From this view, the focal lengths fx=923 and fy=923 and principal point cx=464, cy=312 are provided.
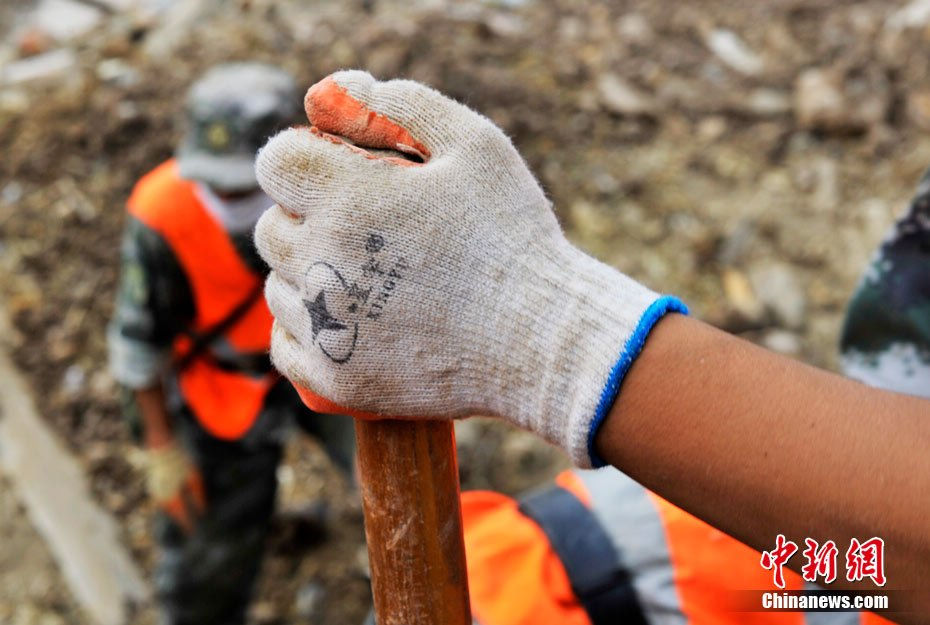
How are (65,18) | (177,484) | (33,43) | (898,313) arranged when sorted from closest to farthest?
(898,313) → (177,484) → (33,43) → (65,18)

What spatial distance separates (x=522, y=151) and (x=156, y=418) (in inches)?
118

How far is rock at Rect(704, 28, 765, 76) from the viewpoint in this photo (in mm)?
6020

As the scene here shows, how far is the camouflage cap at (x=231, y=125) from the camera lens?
299 cm

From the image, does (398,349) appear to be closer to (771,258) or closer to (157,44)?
(771,258)

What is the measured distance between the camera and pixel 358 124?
1.25 meters

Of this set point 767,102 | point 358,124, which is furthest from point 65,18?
point 358,124

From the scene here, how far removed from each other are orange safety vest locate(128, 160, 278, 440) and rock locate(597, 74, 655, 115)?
3.39 metres

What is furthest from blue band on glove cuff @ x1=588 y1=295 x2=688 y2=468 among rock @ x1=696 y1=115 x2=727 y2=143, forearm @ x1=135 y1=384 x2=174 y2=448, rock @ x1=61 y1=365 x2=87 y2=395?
rock @ x1=696 y1=115 x2=727 y2=143

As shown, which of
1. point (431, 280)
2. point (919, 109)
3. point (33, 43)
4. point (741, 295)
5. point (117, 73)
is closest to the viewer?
point (431, 280)

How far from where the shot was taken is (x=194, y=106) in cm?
315

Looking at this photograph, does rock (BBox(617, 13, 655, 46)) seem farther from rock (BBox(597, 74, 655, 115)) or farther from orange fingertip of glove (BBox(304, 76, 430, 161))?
orange fingertip of glove (BBox(304, 76, 430, 161))

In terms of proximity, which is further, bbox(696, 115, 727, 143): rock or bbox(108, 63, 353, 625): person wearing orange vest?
bbox(696, 115, 727, 143): rock

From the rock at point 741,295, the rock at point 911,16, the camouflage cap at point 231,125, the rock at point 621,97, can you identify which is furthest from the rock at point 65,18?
the rock at point 911,16

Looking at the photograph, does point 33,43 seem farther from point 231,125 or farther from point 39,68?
point 231,125
